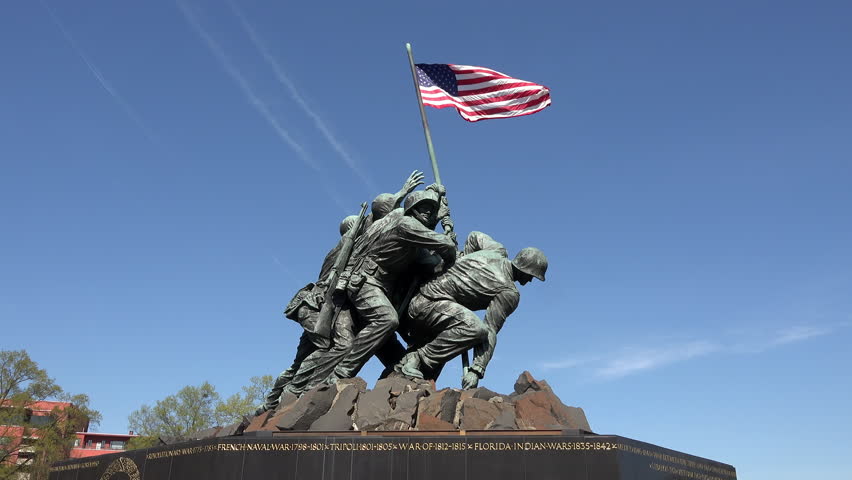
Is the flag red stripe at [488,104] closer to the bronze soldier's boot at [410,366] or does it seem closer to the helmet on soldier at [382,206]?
the helmet on soldier at [382,206]

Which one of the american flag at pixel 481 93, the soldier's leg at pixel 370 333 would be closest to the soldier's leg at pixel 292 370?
the soldier's leg at pixel 370 333

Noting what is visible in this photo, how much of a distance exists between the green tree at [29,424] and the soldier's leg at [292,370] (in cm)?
2043

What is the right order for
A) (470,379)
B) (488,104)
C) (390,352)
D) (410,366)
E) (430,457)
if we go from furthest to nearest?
1. (488,104)
2. (390,352)
3. (410,366)
4. (470,379)
5. (430,457)

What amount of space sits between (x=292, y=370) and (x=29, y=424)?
72.9 ft

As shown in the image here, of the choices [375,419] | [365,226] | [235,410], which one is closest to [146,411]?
[235,410]

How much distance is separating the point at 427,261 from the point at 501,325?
1590 mm

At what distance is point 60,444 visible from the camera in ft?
94.0

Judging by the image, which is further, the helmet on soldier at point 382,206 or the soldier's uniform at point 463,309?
the helmet on soldier at point 382,206

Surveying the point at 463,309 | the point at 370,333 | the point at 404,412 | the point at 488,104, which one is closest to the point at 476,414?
the point at 404,412

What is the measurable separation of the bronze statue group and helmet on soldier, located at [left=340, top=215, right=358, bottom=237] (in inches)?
12.9

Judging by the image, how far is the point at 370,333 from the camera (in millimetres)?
11008

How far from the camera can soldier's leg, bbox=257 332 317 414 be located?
449 inches

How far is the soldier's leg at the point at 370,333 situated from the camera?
11.0m

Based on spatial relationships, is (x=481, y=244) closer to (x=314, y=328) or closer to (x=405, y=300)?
(x=405, y=300)
